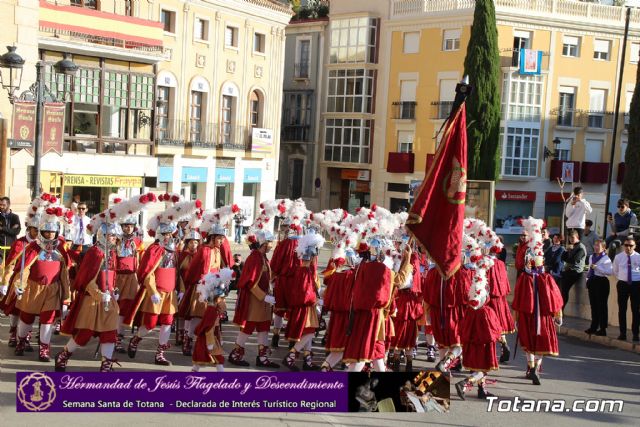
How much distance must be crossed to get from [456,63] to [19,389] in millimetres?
36329

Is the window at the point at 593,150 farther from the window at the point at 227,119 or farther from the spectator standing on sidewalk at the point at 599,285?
the spectator standing on sidewalk at the point at 599,285

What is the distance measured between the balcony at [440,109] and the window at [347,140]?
4.40m

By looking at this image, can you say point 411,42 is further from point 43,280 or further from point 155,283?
point 43,280

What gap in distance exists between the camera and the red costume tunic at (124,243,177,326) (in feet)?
38.2

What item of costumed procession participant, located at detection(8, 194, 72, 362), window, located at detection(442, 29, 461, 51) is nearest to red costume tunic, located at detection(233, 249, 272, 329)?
costumed procession participant, located at detection(8, 194, 72, 362)

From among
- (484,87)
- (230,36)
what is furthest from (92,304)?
(230,36)

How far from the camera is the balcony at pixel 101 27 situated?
2811cm

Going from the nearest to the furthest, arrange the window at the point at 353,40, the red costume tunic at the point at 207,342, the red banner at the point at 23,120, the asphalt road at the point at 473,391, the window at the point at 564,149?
the asphalt road at the point at 473,391
the red costume tunic at the point at 207,342
the red banner at the point at 23,120
the window at the point at 564,149
the window at the point at 353,40

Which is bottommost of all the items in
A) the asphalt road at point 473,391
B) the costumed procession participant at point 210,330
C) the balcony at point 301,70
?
the asphalt road at point 473,391

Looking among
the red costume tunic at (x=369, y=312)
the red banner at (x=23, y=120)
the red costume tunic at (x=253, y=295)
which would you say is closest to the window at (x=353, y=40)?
the red banner at (x=23, y=120)

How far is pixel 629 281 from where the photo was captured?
15.2m

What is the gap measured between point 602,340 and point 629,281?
1.45 metres

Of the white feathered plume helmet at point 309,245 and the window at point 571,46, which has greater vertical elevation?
the window at point 571,46

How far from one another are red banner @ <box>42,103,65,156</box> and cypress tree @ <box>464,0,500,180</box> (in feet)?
72.6
